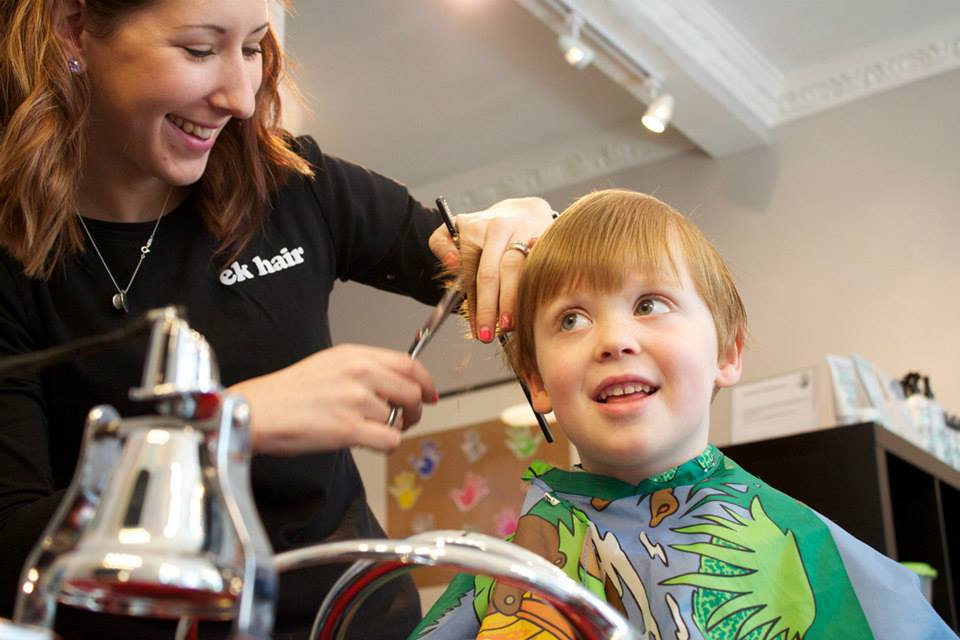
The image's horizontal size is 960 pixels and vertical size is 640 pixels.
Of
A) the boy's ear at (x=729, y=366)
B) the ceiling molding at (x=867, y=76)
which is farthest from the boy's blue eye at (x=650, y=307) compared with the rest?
the ceiling molding at (x=867, y=76)

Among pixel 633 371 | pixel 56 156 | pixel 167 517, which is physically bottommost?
pixel 167 517

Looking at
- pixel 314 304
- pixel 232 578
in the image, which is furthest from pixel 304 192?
pixel 232 578

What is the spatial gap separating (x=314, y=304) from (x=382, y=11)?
2.76m

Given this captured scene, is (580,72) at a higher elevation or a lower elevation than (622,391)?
higher

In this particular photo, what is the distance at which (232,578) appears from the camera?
413mm

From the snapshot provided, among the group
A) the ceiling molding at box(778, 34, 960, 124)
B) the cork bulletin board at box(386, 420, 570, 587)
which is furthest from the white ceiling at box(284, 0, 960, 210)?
the cork bulletin board at box(386, 420, 570, 587)

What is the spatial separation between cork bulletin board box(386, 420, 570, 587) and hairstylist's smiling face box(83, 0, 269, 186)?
3181 millimetres

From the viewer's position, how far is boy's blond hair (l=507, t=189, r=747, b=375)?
120 cm

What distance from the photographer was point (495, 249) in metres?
1.24

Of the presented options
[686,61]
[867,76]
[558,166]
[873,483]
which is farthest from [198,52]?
[558,166]

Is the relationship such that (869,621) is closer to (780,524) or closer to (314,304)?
(780,524)

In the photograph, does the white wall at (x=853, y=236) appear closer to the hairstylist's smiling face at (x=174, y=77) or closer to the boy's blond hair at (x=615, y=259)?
the boy's blond hair at (x=615, y=259)

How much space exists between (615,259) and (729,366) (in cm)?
19

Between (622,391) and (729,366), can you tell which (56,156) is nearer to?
(622,391)
